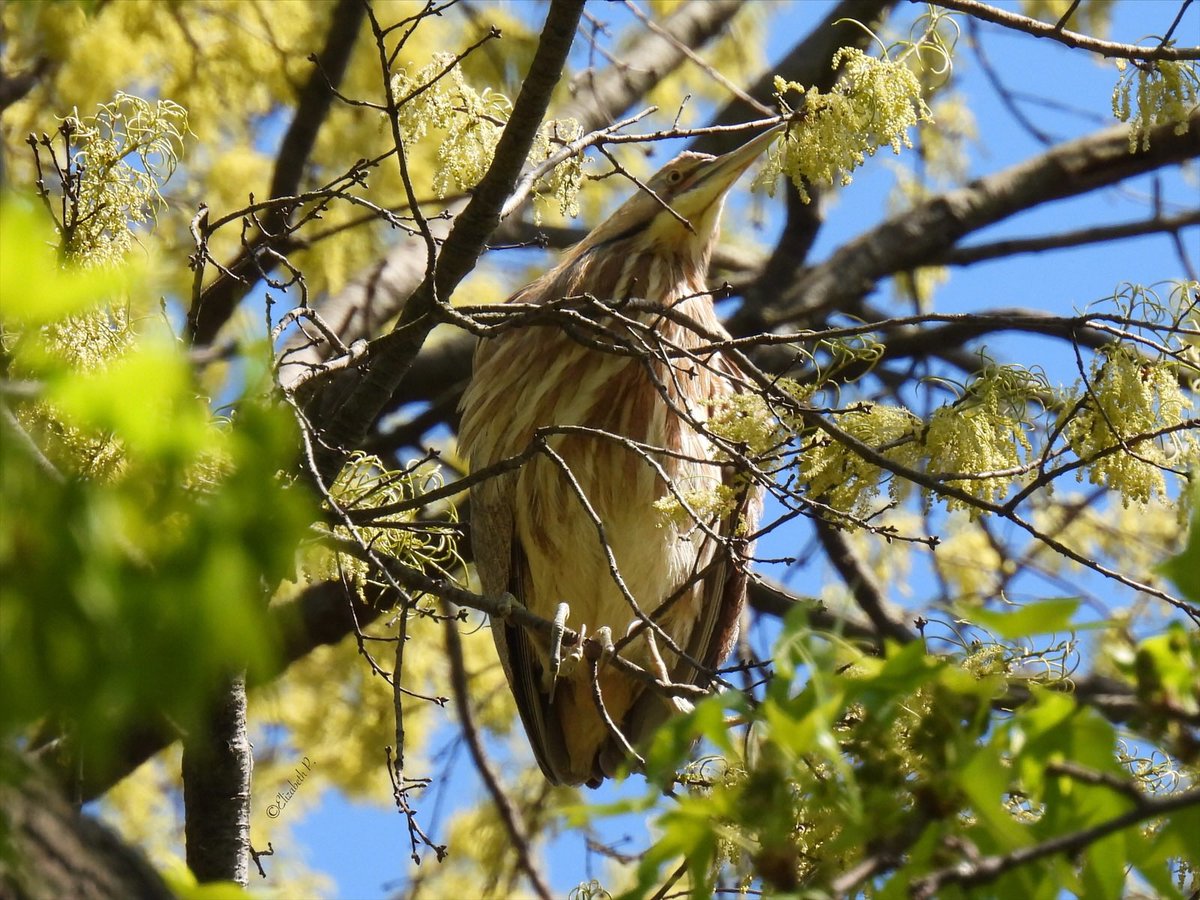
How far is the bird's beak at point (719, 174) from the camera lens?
404 cm

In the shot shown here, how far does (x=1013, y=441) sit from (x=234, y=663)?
1908 mm

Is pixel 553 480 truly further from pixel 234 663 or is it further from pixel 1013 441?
pixel 234 663

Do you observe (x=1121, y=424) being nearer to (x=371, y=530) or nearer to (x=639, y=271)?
(x=371, y=530)

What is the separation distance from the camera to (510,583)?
15.1 ft

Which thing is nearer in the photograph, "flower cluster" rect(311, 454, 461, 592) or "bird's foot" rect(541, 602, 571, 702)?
"bird's foot" rect(541, 602, 571, 702)

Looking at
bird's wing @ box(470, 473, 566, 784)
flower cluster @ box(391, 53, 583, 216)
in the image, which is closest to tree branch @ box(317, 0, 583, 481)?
flower cluster @ box(391, 53, 583, 216)

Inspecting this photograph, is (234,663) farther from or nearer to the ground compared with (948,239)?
nearer to the ground

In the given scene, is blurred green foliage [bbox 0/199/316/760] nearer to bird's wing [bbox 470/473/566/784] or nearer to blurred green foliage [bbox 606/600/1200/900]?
blurred green foliage [bbox 606/600/1200/900]

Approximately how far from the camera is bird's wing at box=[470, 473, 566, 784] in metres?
4.46

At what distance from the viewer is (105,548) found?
3.49 ft

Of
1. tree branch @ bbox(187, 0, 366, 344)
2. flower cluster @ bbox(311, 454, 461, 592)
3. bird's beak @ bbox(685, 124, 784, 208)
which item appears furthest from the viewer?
tree branch @ bbox(187, 0, 366, 344)

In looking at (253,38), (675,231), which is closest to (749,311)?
(675,231)

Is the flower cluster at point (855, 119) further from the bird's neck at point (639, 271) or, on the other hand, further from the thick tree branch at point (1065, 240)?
the thick tree branch at point (1065, 240)

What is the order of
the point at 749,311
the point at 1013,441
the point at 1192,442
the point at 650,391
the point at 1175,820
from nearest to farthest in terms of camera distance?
the point at 1175,820, the point at 1013,441, the point at 1192,442, the point at 650,391, the point at 749,311
